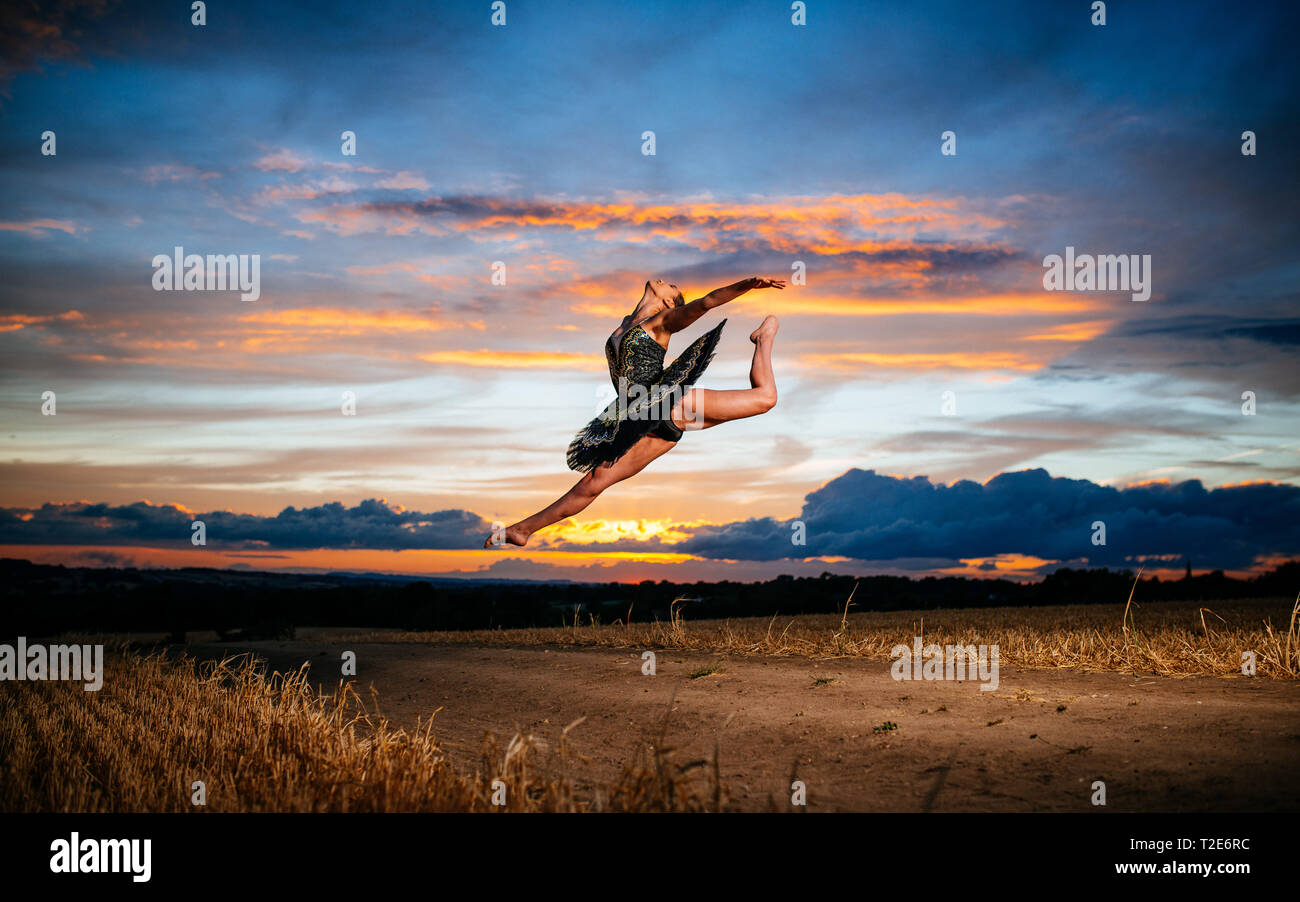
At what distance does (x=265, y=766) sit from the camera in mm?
6410

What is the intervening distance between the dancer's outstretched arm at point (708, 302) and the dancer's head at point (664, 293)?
360mm

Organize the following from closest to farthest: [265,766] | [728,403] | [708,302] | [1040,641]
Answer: [265,766] < [728,403] < [708,302] < [1040,641]

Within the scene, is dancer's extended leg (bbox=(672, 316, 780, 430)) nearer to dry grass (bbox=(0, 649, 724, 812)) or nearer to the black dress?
the black dress

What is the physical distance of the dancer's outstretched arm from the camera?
→ 23.1 ft

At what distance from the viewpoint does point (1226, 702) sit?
24.5 feet

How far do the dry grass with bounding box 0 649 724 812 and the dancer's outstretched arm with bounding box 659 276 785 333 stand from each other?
359cm

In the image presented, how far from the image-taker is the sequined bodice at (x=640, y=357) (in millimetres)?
7832

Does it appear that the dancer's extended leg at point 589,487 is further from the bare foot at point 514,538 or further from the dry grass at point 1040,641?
the dry grass at point 1040,641

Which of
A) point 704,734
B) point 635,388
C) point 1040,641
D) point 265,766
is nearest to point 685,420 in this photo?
point 635,388

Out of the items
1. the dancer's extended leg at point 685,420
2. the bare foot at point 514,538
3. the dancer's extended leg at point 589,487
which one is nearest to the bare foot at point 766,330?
the dancer's extended leg at point 685,420

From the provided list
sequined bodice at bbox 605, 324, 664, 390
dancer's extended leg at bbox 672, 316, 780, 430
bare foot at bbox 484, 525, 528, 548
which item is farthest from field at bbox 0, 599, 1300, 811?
sequined bodice at bbox 605, 324, 664, 390

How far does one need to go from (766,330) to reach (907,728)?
343cm

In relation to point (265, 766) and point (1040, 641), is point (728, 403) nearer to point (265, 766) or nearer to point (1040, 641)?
point (265, 766)
